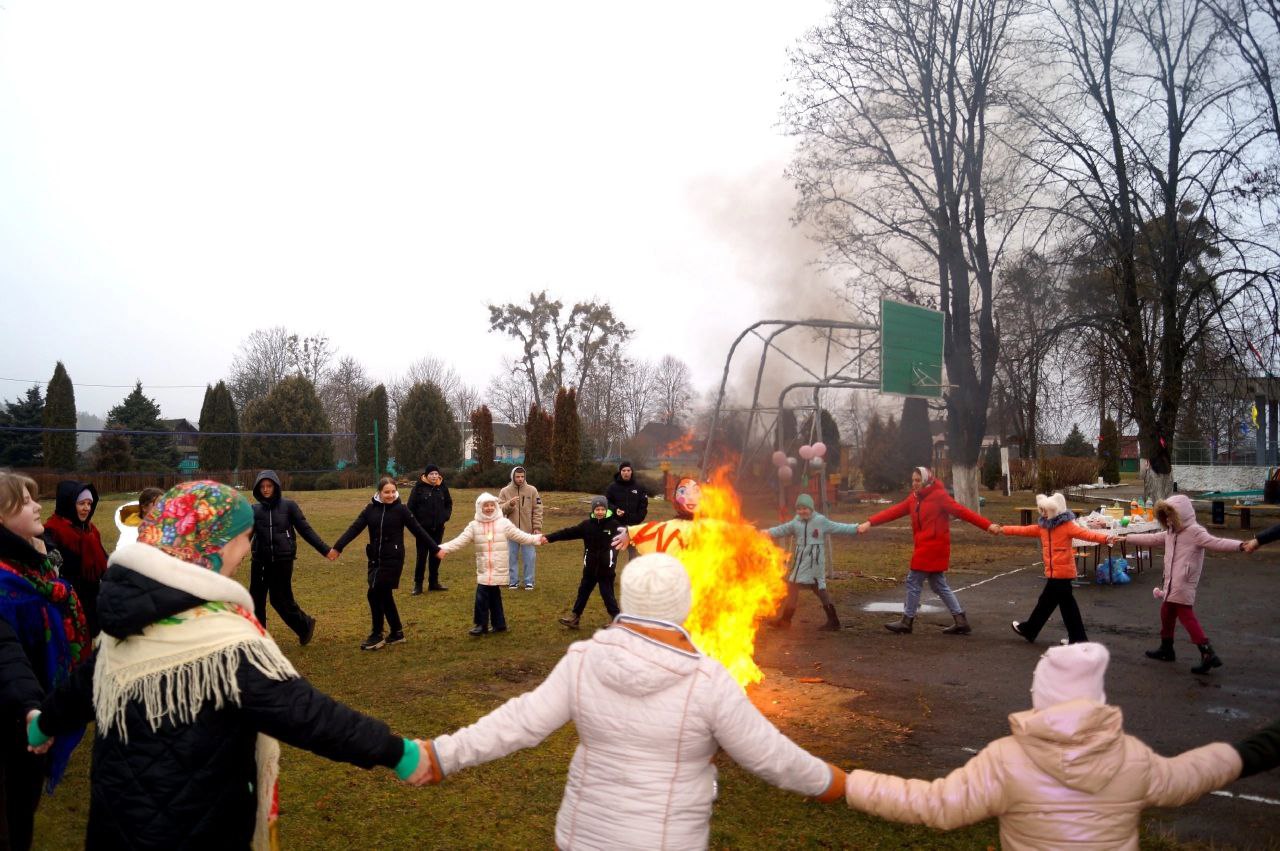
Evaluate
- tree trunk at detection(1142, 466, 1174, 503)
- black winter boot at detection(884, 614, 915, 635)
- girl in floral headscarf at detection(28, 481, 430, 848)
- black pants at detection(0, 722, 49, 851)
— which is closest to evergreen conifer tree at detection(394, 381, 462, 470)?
tree trunk at detection(1142, 466, 1174, 503)

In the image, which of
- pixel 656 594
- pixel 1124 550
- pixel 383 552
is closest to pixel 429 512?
pixel 383 552

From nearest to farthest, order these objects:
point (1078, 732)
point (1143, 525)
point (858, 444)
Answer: point (1078, 732)
point (1143, 525)
point (858, 444)

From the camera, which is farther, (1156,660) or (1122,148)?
(1122,148)

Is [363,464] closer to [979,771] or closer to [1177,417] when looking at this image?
[1177,417]

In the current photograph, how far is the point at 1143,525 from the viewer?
14734 millimetres

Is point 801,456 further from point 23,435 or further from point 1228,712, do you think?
point 23,435

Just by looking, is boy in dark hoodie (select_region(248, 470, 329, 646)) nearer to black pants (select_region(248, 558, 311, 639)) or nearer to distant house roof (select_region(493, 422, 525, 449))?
black pants (select_region(248, 558, 311, 639))

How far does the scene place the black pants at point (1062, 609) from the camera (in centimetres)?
916

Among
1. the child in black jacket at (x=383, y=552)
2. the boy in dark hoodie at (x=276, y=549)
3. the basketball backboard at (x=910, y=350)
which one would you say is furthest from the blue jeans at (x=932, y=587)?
the basketball backboard at (x=910, y=350)

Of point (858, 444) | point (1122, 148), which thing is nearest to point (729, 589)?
point (1122, 148)

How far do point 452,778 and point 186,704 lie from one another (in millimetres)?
3465

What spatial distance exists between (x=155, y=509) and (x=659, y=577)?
5.36ft

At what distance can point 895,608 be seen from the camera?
12047 millimetres

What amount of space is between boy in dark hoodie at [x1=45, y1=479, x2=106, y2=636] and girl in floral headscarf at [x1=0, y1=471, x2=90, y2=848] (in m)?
1.96
